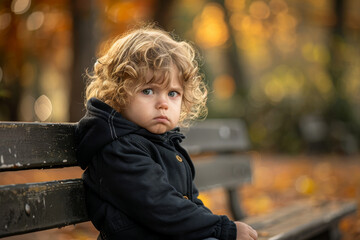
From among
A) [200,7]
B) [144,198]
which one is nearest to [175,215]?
[144,198]

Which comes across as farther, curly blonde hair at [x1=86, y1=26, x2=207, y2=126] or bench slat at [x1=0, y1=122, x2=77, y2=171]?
curly blonde hair at [x1=86, y1=26, x2=207, y2=126]

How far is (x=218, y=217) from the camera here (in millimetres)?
2043

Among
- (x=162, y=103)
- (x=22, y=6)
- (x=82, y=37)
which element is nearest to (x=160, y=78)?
(x=162, y=103)

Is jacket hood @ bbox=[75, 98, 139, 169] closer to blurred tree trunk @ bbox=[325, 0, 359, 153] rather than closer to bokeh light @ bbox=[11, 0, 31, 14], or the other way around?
bokeh light @ bbox=[11, 0, 31, 14]

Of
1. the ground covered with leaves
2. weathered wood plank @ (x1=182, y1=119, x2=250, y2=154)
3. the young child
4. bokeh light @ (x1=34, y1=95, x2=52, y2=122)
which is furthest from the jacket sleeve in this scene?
bokeh light @ (x1=34, y1=95, x2=52, y2=122)

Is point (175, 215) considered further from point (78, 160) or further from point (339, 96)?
point (339, 96)

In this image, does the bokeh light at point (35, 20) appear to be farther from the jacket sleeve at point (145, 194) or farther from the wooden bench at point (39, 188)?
the jacket sleeve at point (145, 194)

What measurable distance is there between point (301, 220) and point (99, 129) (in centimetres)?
190

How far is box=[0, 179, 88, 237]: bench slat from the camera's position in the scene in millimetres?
1821

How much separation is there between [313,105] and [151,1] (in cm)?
596

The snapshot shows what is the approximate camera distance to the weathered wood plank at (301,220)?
2904mm

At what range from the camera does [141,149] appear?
2008mm

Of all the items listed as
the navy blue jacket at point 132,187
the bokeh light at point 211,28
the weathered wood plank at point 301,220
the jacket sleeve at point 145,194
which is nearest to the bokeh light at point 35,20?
the weathered wood plank at point 301,220

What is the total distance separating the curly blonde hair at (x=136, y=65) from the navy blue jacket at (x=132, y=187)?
10 centimetres
